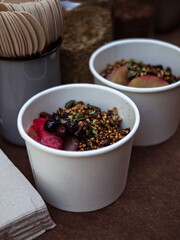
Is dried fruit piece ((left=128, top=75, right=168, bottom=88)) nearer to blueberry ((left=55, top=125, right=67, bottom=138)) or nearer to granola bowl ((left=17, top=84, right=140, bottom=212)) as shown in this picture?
granola bowl ((left=17, top=84, right=140, bottom=212))

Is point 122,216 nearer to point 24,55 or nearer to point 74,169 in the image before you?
point 74,169

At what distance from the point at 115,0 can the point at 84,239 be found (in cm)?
81

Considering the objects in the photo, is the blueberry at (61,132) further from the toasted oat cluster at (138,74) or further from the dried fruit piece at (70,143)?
the toasted oat cluster at (138,74)

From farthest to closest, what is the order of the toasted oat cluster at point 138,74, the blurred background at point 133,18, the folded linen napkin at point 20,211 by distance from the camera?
the blurred background at point 133,18 < the toasted oat cluster at point 138,74 < the folded linen napkin at point 20,211

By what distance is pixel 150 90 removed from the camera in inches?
28.9

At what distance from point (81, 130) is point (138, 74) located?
253 millimetres

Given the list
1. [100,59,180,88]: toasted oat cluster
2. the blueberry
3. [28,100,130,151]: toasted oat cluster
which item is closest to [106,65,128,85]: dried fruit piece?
[100,59,180,88]: toasted oat cluster

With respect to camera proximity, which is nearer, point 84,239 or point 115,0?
point 84,239

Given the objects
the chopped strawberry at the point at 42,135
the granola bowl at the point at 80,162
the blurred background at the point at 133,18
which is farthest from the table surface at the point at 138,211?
the blurred background at the point at 133,18

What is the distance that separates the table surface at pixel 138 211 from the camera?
2.05 feet

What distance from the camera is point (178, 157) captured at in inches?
31.5

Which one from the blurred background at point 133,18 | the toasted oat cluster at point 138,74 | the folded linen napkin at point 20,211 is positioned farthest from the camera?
the blurred background at point 133,18

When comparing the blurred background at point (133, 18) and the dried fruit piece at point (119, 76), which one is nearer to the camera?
the dried fruit piece at point (119, 76)

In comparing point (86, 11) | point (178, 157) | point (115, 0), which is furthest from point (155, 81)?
point (115, 0)
